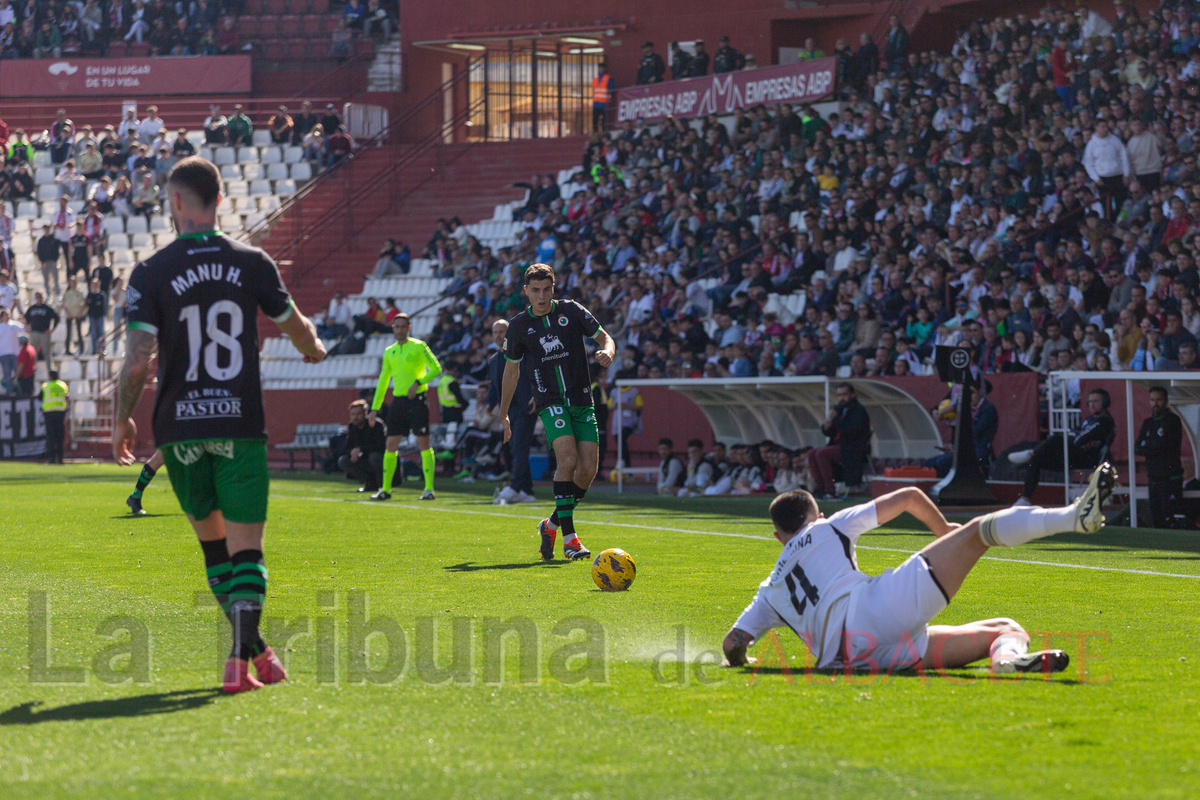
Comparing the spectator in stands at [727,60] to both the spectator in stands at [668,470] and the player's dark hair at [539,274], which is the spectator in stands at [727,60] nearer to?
the spectator in stands at [668,470]

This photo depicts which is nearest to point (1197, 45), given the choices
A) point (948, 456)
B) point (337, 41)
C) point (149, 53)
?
point (948, 456)

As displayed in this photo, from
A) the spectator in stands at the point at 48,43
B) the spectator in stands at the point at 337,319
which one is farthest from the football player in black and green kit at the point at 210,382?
the spectator in stands at the point at 48,43

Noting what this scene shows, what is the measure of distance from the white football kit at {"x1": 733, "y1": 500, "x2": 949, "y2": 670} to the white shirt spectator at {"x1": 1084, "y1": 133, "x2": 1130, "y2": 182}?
630 inches

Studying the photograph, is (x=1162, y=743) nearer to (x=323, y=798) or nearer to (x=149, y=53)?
(x=323, y=798)

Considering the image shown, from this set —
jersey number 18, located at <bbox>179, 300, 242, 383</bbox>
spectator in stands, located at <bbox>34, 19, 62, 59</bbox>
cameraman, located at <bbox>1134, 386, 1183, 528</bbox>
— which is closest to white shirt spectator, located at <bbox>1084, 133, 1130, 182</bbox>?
cameraman, located at <bbox>1134, 386, 1183, 528</bbox>

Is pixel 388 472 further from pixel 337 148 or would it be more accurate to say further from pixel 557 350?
pixel 337 148

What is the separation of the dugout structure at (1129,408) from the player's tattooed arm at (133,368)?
10591 millimetres

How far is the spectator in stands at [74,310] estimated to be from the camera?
34.9 m

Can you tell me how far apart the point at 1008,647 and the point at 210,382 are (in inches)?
134

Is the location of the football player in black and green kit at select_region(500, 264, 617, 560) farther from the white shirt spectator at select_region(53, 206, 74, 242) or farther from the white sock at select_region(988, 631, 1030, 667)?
the white shirt spectator at select_region(53, 206, 74, 242)

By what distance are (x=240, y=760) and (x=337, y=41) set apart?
40312 millimetres

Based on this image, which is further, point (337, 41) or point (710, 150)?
point (337, 41)

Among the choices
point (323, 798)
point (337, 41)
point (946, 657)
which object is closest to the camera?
point (323, 798)

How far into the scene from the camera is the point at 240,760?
4574mm
